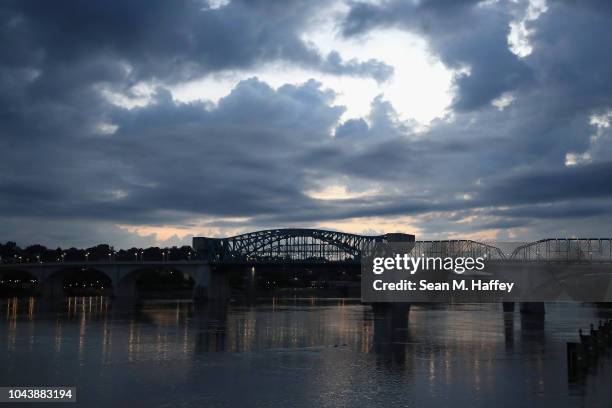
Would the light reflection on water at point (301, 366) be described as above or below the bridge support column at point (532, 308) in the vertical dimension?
below

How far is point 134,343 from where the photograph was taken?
154ft

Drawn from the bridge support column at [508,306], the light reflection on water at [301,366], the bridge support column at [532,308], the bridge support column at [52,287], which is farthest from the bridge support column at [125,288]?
the bridge support column at [532,308]

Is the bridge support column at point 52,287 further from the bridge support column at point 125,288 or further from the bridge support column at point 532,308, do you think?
the bridge support column at point 532,308

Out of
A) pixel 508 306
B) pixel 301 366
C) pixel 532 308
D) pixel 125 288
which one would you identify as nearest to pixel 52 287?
pixel 125 288

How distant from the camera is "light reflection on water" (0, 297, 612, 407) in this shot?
88.1 feet

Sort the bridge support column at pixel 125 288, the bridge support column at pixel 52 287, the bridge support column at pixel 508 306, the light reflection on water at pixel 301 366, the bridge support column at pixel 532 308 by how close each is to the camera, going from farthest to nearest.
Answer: the bridge support column at pixel 52 287, the bridge support column at pixel 125 288, the bridge support column at pixel 508 306, the bridge support column at pixel 532 308, the light reflection on water at pixel 301 366

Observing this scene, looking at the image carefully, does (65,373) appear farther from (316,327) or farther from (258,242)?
(258,242)

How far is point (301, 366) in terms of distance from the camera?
35719 mm

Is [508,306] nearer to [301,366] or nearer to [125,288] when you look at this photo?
[301,366]

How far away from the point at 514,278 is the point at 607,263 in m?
12.8

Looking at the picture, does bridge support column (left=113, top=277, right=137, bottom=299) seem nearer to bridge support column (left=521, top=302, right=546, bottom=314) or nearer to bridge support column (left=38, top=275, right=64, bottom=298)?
bridge support column (left=38, top=275, right=64, bottom=298)

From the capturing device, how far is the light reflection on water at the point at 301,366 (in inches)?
1057

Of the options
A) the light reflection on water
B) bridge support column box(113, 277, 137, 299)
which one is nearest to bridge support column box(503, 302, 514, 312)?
the light reflection on water

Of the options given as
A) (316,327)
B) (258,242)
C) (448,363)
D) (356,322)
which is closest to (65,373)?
(448,363)
